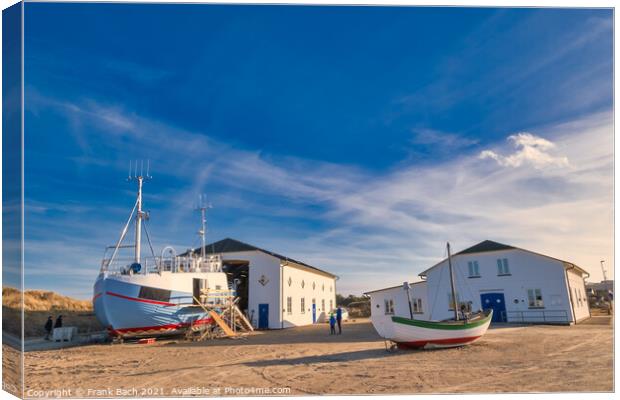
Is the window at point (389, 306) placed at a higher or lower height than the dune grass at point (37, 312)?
lower

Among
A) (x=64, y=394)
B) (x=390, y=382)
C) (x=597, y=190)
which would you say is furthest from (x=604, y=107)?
(x=64, y=394)

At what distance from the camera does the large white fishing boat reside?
1680cm

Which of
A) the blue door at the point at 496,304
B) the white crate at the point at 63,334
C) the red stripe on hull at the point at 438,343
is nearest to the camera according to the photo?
the red stripe on hull at the point at 438,343

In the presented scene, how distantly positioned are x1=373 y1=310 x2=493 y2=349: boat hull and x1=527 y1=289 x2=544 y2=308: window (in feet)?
33.3

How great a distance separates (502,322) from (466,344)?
33.7ft

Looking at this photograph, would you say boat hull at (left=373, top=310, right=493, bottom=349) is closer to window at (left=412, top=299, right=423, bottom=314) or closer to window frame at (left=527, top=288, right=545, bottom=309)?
window frame at (left=527, top=288, right=545, bottom=309)

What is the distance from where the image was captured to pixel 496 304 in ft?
71.6

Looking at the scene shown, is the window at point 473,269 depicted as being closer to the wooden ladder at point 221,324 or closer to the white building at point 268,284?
the white building at point 268,284

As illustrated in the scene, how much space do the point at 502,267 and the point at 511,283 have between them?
0.90 meters

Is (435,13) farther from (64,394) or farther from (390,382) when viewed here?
(64,394)

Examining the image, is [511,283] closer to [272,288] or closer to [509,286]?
[509,286]

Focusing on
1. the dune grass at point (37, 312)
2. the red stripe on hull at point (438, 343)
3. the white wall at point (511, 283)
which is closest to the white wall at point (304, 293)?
the white wall at point (511, 283)

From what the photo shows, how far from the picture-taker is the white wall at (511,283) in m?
20.3

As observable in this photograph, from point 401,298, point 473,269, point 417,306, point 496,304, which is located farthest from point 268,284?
point 496,304
